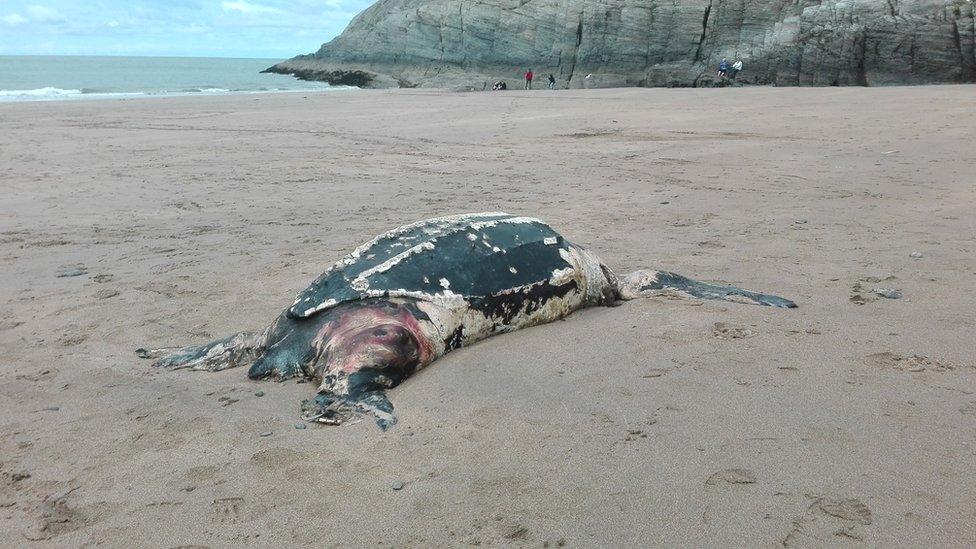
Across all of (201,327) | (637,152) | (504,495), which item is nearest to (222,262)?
(201,327)

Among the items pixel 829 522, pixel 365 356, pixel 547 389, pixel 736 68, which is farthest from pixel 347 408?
pixel 736 68

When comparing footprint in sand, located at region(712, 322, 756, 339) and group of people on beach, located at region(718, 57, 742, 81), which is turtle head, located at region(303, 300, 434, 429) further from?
group of people on beach, located at region(718, 57, 742, 81)

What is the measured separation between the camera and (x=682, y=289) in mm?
4438

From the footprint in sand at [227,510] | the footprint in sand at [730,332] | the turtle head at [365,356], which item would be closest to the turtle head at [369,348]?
the turtle head at [365,356]

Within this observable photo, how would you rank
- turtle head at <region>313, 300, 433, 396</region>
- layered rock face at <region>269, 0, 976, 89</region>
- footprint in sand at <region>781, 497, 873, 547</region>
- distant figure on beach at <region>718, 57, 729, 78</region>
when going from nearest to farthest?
footprint in sand at <region>781, 497, 873, 547</region> < turtle head at <region>313, 300, 433, 396</region> < layered rock face at <region>269, 0, 976, 89</region> < distant figure on beach at <region>718, 57, 729, 78</region>

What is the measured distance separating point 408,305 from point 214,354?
1.04m

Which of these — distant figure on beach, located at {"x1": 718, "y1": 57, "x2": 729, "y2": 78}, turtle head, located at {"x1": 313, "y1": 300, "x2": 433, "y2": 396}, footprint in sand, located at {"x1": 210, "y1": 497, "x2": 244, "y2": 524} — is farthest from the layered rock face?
footprint in sand, located at {"x1": 210, "y1": 497, "x2": 244, "y2": 524}

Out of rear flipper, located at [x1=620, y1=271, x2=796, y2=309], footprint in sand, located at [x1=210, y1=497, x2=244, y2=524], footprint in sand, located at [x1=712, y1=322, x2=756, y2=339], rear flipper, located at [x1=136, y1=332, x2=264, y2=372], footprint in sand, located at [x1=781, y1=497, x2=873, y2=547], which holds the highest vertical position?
rear flipper, located at [x1=620, y1=271, x2=796, y2=309]

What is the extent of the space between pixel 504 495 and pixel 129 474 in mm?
1352

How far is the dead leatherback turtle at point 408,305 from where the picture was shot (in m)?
3.45

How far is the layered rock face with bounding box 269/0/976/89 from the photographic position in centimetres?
2447

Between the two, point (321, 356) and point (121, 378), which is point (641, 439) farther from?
point (121, 378)

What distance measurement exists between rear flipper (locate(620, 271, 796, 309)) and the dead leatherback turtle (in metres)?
0.01

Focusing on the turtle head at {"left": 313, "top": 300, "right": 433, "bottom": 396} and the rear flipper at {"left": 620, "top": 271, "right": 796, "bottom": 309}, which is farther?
the rear flipper at {"left": 620, "top": 271, "right": 796, "bottom": 309}
